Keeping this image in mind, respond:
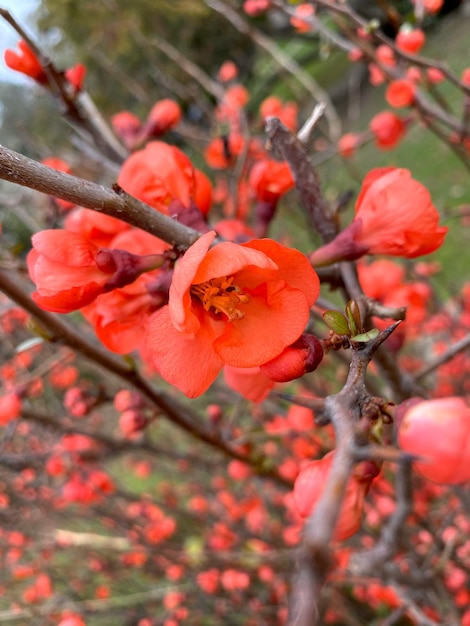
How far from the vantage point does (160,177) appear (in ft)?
3.01

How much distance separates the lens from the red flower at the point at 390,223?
2.71ft

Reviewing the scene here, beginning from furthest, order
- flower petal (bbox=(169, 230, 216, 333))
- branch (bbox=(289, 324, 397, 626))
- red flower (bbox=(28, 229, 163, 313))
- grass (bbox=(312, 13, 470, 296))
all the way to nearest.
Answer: grass (bbox=(312, 13, 470, 296)) < red flower (bbox=(28, 229, 163, 313)) < flower petal (bbox=(169, 230, 216, 333)) < branch (bbox=(289, 324, 397, 626))

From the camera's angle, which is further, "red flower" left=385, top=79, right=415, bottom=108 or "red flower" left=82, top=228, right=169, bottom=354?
"red flower" left=385, top=79, right=415, bottom=108

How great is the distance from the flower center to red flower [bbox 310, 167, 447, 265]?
0.19 meters

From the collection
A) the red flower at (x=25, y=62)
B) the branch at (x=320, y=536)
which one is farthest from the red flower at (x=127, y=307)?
the red flower at (x=25, y=62)

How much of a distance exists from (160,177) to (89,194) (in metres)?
0.28

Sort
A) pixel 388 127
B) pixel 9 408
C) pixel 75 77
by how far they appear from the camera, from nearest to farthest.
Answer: pixel 75 77 → pixel 9 408 → pixel 388 127

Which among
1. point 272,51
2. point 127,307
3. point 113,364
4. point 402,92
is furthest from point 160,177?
point 272,51

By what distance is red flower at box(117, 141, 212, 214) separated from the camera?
3.01 ft

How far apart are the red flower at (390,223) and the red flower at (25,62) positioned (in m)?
0.90

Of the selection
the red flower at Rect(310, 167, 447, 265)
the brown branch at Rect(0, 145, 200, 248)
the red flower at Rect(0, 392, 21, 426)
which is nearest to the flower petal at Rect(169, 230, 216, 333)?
the brown branch at Rect(0, 145, 200, 248)

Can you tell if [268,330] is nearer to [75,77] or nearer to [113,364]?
[113,364]

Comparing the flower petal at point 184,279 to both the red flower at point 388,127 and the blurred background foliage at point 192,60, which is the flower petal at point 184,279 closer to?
the red flower at point 388,127

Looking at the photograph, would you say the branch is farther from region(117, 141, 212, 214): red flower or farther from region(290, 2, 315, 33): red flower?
region(290, 2, 315, 33): red flower
